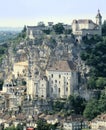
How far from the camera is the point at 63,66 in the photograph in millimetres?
79188

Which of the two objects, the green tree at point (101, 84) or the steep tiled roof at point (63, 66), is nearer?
the steep tiled roof at point (63, 66)

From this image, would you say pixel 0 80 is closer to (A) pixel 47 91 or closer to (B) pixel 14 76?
(B) pixel 14 76

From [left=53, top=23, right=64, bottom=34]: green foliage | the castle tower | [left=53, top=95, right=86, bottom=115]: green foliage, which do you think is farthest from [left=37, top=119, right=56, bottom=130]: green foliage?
the castle tower

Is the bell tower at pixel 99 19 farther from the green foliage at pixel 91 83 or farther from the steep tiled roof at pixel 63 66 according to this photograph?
the steep tiled roof at pixel 63 66

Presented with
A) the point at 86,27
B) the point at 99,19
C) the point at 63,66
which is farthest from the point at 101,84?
the point at 99,19

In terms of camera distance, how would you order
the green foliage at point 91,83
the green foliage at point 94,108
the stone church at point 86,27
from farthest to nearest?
the stone church at point 86,27, the green foliage at point 91,83, the green foliage at point 94,108

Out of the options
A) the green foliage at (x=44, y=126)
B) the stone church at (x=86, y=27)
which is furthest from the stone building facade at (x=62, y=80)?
the stone church at (x=86, y=27)

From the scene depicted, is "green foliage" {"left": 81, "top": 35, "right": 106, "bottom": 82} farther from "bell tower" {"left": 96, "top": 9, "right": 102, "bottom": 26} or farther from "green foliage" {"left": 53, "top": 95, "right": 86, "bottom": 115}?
"bell tower" {"left": 96, "top": 9, "right": 102, "bottom": 26}

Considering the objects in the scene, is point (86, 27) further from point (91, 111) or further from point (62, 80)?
point (91, 111)

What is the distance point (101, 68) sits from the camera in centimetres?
8356

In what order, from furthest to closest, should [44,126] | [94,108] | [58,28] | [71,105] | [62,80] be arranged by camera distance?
[58,28] → [62,80] → [71,105] → [94,108] → [44,126]

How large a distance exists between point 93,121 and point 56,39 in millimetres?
19760

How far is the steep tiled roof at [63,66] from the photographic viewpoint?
259 ft

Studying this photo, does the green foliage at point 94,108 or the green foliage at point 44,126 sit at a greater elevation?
the green foliage at point 94,108
